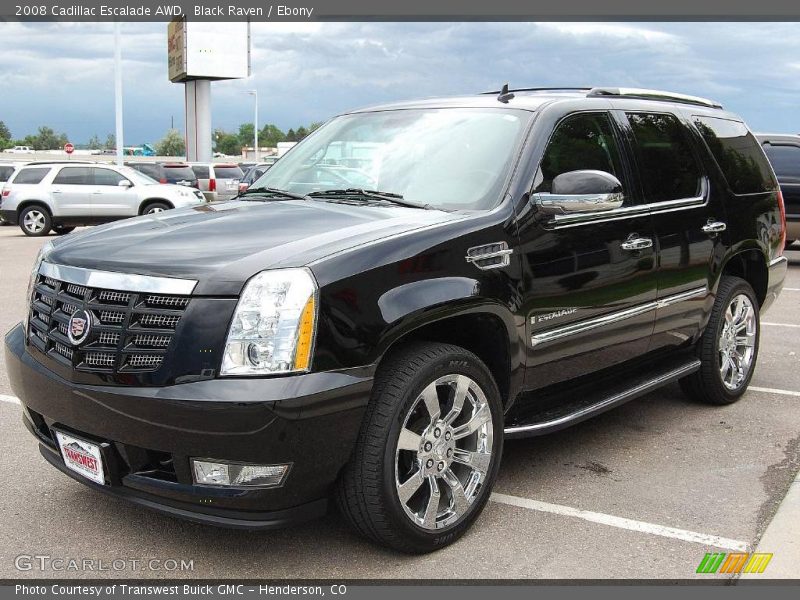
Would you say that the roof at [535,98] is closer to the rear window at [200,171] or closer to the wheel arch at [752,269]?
the wheel arch at [752,269]

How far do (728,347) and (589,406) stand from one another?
5.96 feet

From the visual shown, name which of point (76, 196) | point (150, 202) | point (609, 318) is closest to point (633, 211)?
point (609, 318)

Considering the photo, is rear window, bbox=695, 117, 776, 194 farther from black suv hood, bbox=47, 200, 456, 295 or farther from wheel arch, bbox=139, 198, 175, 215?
wheel arch, bbox=139, 198, 175, 215

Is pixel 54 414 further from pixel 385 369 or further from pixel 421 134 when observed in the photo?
pixel 421 134

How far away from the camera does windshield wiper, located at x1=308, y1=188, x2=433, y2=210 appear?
13.0ft

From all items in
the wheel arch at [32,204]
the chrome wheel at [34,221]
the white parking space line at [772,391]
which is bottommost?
the chrome wheel at [34,221]

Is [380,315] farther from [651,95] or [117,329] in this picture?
[651,95]

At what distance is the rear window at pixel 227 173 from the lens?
29.3 meters

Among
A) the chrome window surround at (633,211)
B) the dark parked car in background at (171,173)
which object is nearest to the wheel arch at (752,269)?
the chrome window surround at (633,211)

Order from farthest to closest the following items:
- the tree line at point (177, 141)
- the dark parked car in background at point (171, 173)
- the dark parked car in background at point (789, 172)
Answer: the tree line at point (177, 141), the dark parked car in background at point (171, 173), the dark parked car in background at point (789, 172)

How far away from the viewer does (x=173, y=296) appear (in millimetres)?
3039

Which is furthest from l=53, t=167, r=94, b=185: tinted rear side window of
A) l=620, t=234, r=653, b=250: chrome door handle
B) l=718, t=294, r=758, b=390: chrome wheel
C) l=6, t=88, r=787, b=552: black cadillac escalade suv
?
l=620, t=234, r=653, b=250: chrome door handle

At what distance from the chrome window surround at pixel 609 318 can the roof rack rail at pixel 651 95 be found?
118cm

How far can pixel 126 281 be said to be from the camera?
3.13 m
